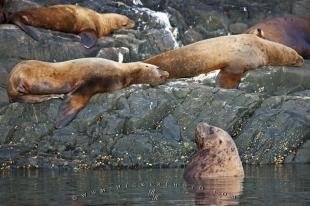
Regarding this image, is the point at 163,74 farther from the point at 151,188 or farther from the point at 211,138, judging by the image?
the point at 151,188

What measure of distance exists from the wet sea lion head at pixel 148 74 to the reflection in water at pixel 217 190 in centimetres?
400

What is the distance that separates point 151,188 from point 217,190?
873mm

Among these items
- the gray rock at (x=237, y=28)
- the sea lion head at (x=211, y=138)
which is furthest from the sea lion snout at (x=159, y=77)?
the gray rock at (x=237, y=28)

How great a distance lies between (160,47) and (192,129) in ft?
14.0

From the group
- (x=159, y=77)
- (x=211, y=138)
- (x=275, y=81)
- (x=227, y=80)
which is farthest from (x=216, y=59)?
(x=211, y=138)

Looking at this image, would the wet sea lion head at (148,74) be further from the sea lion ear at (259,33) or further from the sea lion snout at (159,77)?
the sea lion ear at (259,33)

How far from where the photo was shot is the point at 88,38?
16.1 metres

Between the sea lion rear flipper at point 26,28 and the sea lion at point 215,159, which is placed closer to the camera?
the sea lion at point 215,159

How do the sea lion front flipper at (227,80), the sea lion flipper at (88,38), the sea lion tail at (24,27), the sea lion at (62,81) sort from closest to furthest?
the sea lion at (62,81), the sea lion front flipper at (227,80), the sea lion tail at (24,27), the sea lion flipper at (88,38)

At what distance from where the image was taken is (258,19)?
18.5 meters

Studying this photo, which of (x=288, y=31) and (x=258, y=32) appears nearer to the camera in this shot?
(x=258, y=32)

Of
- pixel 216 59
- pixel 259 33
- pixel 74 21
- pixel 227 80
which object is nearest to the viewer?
pixel 227 80

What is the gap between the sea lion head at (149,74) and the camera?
1349 cm

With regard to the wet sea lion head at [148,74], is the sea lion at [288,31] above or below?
above
